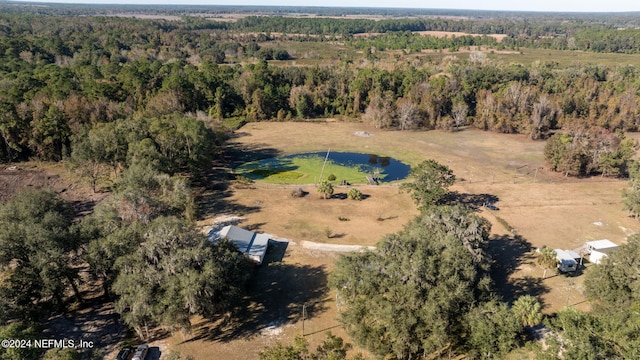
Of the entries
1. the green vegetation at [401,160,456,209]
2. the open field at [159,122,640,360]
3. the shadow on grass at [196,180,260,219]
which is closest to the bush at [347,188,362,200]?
the open field at [159,122,640,360]

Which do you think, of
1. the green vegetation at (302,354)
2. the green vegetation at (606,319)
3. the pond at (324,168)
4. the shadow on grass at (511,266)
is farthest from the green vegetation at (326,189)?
the green vegetation at (606,319)

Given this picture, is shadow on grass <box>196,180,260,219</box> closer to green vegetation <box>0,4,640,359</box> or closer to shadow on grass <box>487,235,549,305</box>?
green vegetation <box>0,4,640,359</box>

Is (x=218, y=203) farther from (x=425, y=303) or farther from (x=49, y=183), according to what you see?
(x=425, y=303)

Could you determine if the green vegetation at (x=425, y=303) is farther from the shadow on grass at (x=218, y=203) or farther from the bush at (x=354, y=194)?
the shadow on grass at (x=218, y=203)

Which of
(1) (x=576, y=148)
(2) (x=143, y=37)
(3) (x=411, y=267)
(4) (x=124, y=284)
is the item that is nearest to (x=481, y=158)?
(1) (x=576, y=148)

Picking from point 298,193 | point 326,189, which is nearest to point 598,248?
point 326,189

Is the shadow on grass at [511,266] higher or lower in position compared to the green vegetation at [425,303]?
lower

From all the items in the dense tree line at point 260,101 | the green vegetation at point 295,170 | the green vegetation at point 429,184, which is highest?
the dense tree line at point 260,101

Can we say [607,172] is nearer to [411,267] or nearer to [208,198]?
[411,267]
